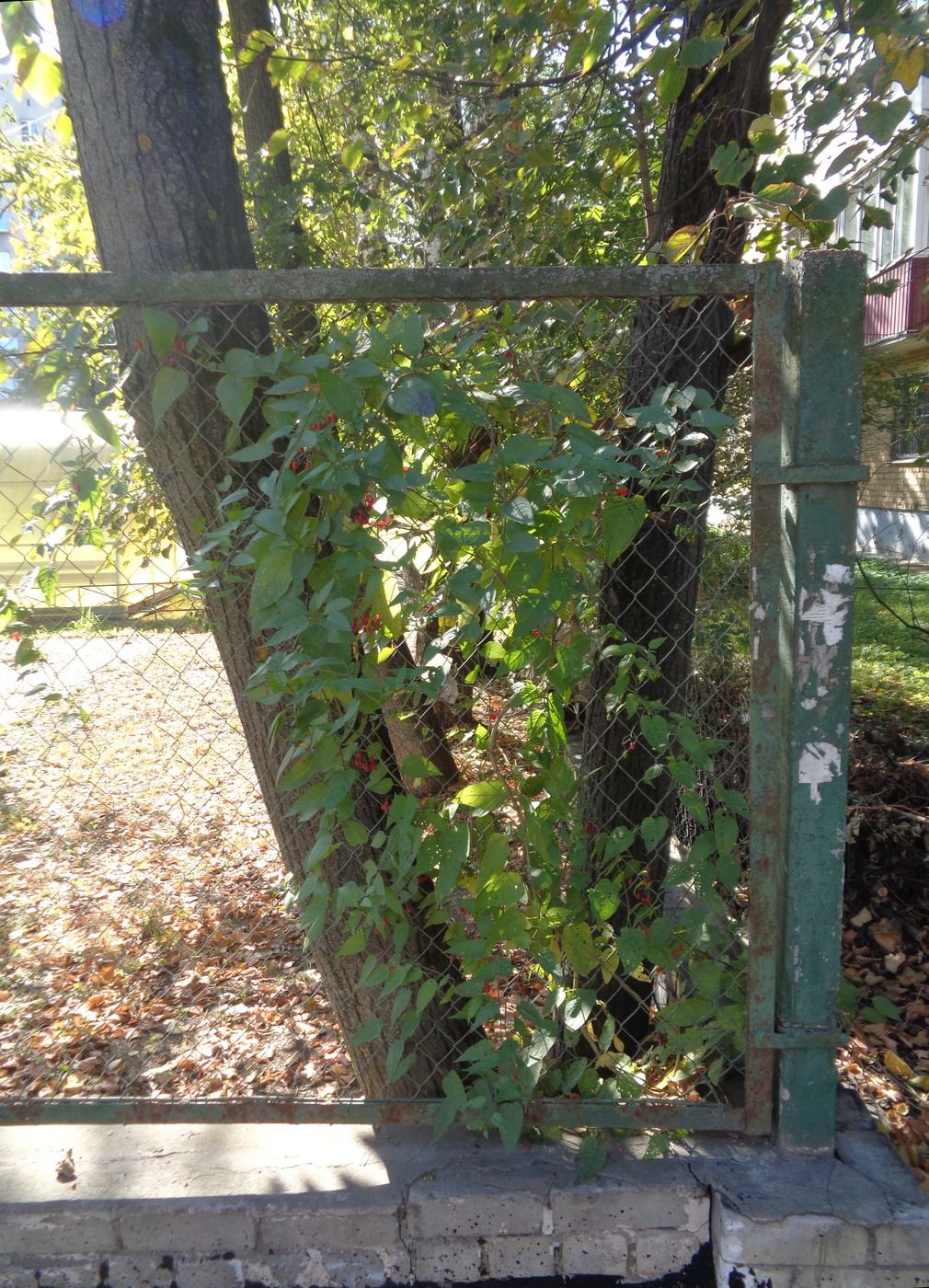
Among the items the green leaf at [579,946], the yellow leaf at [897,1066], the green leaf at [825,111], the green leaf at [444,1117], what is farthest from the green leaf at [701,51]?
the yellow leaf at [897,1066]

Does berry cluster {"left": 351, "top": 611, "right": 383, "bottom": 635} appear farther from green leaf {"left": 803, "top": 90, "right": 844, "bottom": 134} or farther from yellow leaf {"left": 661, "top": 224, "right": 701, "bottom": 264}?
green leaf {"left": 803, "top": 90, "right": 844, "bottom": 134}

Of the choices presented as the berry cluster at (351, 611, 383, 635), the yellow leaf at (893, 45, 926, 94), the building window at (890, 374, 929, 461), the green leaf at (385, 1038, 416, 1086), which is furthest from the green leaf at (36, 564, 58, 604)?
the building window at (890, 374, 929, 461)

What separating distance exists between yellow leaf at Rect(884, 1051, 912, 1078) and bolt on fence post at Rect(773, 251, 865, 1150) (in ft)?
3.73

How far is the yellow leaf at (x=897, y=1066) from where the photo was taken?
9.58ft

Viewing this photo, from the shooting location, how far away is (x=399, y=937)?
1979 mm

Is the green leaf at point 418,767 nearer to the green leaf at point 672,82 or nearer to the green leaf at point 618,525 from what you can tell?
the green leaf at point 618,525

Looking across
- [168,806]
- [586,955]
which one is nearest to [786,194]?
[586,955]

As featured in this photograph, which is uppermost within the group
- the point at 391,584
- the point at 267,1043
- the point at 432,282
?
the point at 432,282

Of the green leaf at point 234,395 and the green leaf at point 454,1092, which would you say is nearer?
the green leaf at point 234,395

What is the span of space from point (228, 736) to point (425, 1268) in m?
4.12

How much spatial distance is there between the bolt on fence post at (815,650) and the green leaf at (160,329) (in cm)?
124

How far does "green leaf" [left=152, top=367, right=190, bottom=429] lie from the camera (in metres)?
1.82

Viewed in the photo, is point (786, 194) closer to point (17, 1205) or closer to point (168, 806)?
point (17, 1205)

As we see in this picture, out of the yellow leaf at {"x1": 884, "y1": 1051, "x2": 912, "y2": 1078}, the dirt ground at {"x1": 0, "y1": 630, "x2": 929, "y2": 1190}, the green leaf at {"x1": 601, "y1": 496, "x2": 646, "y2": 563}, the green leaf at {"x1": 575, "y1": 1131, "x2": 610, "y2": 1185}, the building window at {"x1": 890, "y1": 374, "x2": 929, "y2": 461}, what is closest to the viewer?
the green leaf at {"x1": 601, "y1": 496, "x2": 646, "y2": 563}
